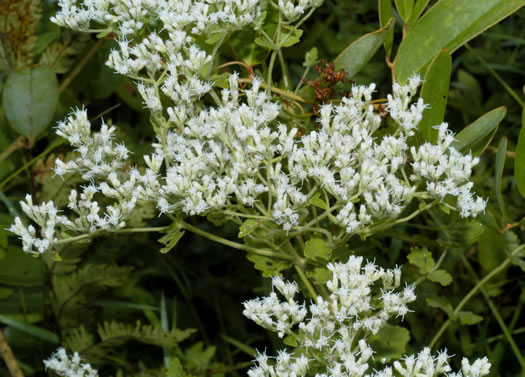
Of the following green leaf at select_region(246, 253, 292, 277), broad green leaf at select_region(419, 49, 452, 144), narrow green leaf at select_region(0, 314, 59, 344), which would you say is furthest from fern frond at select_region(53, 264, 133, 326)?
broad green leaf at select_region(419, 49, 452, 144)

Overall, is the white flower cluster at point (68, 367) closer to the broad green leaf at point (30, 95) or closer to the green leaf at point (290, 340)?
the green leaf at point (290, 340)

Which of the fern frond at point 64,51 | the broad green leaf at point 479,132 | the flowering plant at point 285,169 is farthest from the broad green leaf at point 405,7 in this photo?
the fern frond at point 64,51

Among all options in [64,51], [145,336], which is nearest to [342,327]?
[145,336]

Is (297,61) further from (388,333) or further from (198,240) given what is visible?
(388,333)

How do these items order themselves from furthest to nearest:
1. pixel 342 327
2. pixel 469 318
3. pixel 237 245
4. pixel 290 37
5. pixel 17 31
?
pixel 17 31 → pixel 469 318 → pixel 290 37 → pixel 237 245 → pixel 342 327

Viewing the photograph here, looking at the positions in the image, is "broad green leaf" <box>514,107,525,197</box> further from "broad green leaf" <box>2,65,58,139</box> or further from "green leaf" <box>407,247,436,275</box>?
"broad green leaf" <box>2,65,58,139</box>

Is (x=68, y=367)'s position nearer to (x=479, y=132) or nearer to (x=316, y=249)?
(x=316, y=249)
